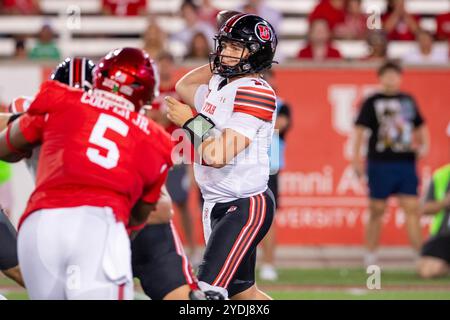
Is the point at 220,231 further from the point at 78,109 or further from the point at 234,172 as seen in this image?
the point at 78,109

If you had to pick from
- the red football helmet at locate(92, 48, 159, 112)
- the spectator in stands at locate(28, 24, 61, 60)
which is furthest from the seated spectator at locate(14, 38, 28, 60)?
the red football helmet at locate(92, 48, 159, 112)

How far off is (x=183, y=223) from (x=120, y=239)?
6.10 m

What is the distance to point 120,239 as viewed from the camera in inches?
Result: 182

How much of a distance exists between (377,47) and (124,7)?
363cm

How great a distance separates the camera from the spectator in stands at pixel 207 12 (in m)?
13.2

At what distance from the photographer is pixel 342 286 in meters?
9.35

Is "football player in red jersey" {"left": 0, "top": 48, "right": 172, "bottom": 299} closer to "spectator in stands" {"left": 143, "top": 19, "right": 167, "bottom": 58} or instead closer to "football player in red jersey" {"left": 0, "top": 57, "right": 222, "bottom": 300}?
"football player in red jersey" {"left": 0, "top": 57, "right": 222, "bottom": 300}

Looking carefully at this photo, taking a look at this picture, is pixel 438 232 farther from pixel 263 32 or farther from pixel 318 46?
pixel 263 32

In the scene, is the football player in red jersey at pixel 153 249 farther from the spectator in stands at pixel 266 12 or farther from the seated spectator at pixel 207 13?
the seated spectator at pixel 207 13

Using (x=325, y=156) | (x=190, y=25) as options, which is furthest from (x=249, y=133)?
(x=190, y=25)

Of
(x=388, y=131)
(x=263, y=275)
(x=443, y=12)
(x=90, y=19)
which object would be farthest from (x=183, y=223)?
(x=443, y=12)

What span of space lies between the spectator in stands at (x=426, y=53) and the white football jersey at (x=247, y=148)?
6.93 m

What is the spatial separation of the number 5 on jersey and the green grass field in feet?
12.9

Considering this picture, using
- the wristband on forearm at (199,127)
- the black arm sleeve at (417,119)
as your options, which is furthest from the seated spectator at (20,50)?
the wristband on forearm at (199,127)
